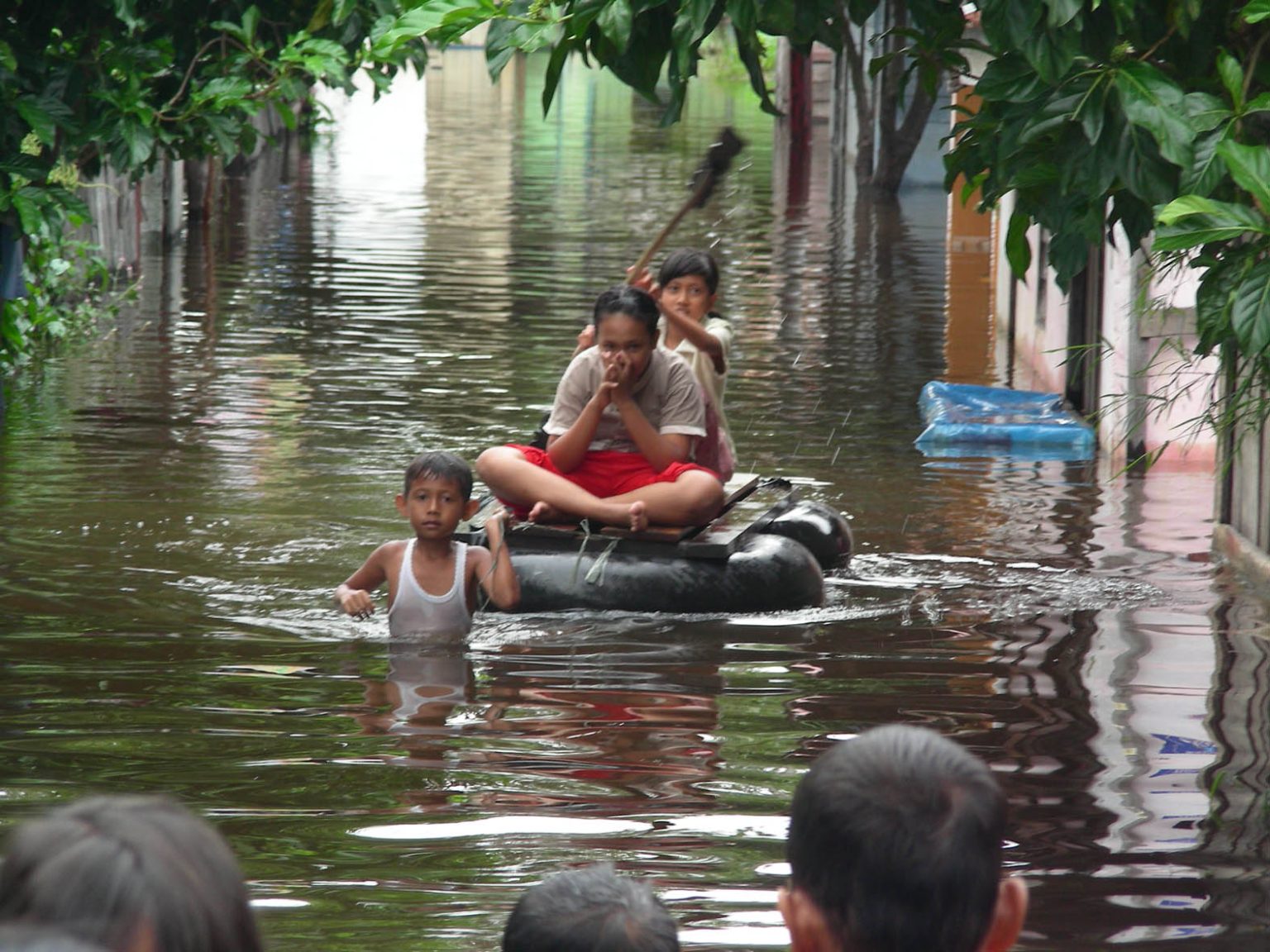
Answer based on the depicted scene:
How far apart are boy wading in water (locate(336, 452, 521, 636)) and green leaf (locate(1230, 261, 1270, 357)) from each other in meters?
3.53

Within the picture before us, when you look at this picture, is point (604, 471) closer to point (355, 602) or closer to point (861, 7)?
point (355, 602)

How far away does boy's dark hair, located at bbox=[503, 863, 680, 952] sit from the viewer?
105 inches

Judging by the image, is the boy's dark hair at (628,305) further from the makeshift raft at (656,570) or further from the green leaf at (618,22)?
the green leaf at (618,22)

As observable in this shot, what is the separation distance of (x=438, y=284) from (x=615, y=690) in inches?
512

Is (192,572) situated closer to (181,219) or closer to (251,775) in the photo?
(251,775)

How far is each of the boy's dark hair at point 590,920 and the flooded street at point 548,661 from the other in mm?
1692

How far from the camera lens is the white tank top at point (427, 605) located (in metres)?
7.55

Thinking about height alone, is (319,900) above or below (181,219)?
below

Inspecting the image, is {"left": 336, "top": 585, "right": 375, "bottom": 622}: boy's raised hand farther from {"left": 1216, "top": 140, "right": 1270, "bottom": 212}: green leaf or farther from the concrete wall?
the concrete wall

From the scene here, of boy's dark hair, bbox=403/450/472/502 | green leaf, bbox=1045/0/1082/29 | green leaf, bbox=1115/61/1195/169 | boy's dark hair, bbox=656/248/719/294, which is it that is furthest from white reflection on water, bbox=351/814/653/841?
boy's dark hair, bbox=656/248/719/294

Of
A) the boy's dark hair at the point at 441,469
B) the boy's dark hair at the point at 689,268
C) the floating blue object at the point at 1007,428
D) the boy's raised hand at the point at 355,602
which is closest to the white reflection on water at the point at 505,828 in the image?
the boy's raised hand at the point at 355,602

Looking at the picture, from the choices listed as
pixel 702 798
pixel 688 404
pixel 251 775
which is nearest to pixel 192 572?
pixel 688 404

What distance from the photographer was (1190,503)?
1045 centimetres

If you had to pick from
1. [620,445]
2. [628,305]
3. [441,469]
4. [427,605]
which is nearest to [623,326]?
[628,305]
